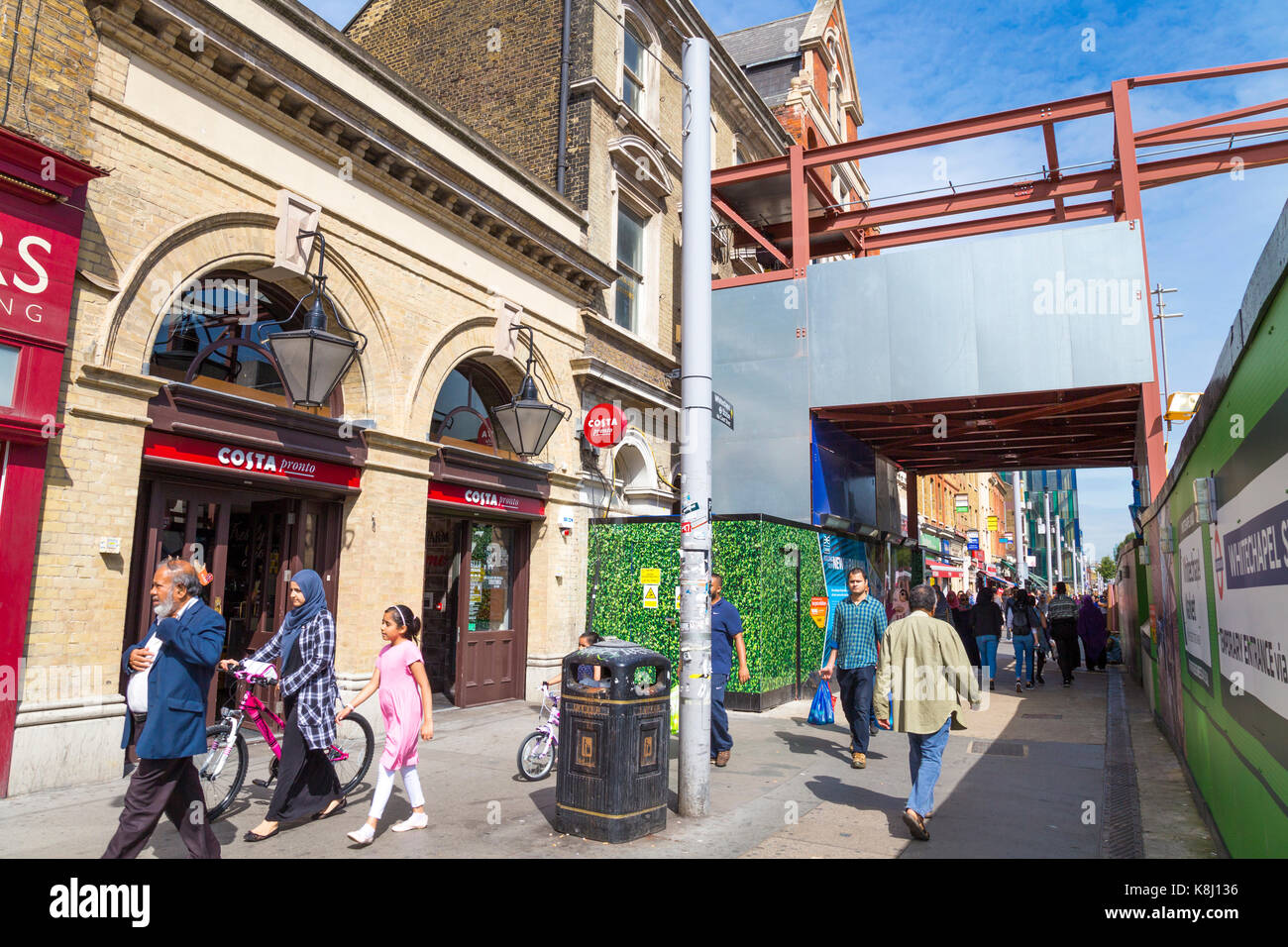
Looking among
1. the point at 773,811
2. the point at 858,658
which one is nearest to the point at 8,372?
the point at 773,811

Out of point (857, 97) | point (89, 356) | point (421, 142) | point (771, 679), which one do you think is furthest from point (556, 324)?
point (857, 97)

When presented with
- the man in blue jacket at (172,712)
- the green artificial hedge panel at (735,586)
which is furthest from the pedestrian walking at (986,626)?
the man in blue jacket at (172,712)

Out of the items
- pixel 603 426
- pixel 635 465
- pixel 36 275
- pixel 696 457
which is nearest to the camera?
pixel 36 275

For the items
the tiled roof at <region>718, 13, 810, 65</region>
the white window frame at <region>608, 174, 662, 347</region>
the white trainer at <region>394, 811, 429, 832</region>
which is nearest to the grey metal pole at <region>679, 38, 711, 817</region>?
the white trainer at <region>394, 811, 429, 832</region>

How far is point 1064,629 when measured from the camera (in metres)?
16.2

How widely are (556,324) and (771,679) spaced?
6.51 meters

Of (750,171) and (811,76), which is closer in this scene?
(750,171)

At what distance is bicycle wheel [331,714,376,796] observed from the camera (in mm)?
6832

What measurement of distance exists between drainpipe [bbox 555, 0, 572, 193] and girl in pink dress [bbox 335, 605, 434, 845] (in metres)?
10.6

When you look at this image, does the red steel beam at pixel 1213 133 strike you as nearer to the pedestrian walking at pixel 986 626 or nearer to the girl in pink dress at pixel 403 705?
the pedestrian walking at pixel 986 626

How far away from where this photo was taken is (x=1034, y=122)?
15.3 metres

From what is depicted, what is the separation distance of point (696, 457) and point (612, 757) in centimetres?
247

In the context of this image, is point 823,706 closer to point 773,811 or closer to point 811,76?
point 773,811

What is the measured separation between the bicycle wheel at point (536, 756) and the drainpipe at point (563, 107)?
10.1 m
